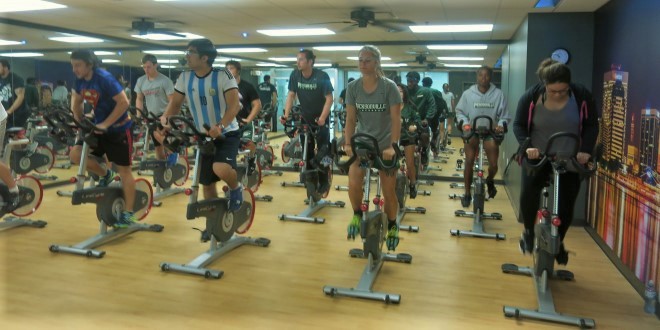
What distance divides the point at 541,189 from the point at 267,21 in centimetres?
425

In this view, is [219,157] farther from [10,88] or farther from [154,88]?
[10,88]

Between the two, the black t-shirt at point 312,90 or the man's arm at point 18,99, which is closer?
the black t-shirt at point 312,90

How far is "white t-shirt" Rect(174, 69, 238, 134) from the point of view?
3627mm

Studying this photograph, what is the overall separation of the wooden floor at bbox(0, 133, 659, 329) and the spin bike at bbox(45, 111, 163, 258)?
0.36 ft

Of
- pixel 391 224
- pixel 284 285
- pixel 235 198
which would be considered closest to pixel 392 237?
pixel 391 224

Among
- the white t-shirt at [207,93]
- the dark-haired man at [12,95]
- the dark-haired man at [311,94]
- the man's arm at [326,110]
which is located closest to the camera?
the white t-shirt at [207,93]

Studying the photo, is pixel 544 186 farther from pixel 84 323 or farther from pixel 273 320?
pixel 84 323

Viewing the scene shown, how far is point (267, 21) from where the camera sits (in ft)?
21.1

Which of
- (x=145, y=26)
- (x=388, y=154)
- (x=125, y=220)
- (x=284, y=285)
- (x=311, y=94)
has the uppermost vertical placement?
(x=145, y=26)

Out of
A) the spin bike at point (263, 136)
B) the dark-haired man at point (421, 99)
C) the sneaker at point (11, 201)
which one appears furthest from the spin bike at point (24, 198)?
the dark-haired man at point (421, 99)

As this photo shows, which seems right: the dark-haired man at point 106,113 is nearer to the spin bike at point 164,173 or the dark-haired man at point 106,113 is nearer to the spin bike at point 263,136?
the spin bike at point 164,173

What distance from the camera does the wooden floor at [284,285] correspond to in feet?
9.37

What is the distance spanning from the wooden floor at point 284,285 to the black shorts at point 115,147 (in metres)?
0.71

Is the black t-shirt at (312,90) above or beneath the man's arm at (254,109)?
above
